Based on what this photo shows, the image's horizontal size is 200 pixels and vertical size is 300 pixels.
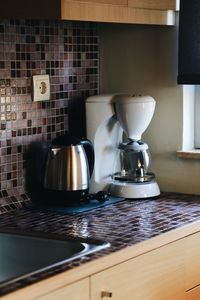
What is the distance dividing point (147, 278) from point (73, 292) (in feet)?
1.22

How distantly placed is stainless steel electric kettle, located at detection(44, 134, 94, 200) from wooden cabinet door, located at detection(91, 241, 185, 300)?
1.59 ft

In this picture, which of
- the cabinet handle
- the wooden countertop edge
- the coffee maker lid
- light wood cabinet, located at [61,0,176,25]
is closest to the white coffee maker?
the coffee maker lid

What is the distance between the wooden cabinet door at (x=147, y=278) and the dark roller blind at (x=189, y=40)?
760mm

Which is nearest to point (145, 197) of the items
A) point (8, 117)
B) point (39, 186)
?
point (39, 186)

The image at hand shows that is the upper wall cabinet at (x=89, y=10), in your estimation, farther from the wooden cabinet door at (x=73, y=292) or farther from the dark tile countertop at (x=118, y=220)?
the wooden cabinet door at (x=73, y=292)

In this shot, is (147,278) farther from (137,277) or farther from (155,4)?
(155,4)

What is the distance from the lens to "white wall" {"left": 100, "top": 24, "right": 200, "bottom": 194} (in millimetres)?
2939

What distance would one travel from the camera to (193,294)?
2.46 meters

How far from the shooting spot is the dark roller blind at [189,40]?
282cm

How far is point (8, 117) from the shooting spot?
263 centimetres

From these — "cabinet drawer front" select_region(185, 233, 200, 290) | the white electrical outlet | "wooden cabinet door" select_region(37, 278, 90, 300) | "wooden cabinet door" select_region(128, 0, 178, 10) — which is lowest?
"cabinet drawer front" select_region(185, 233, 200, 290)

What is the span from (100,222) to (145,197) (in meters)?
0.41

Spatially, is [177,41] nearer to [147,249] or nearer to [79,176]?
[79,176]

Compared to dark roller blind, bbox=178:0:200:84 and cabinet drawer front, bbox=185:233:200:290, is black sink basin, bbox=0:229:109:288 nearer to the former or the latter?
cabinet drawer front, bbox=185:233:200:290
